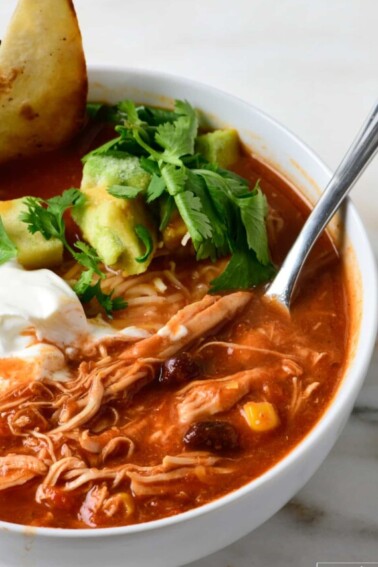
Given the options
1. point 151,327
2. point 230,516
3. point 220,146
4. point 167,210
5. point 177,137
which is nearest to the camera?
point 230,516

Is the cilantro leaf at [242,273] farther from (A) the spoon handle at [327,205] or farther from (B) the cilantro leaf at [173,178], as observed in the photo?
(B) the cilantro leaf at [173,178]

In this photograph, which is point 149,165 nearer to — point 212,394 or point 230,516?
point 212,394

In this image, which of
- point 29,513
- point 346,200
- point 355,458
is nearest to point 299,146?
point 346,200

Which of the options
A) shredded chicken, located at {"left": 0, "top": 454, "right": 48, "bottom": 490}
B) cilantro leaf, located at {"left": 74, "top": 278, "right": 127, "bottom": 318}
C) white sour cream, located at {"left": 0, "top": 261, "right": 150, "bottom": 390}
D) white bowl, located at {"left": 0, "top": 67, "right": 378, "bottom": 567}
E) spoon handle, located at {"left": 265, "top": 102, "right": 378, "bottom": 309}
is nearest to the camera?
white bowl, located at {"left": 0, "top": 67, "right": 378, "bottom": 567}

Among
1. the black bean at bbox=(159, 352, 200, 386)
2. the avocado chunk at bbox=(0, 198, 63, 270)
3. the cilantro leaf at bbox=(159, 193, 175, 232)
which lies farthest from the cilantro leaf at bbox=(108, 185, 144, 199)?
the black bean at bbox=(159, 352, 200, 386)

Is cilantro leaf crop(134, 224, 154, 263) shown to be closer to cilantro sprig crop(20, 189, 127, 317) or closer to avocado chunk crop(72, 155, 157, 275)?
avocado chunk crop(72, 155, 157, 275)

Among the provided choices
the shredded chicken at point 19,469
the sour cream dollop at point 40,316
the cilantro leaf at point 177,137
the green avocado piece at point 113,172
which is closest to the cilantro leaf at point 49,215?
the green avocado piece at point 113,172

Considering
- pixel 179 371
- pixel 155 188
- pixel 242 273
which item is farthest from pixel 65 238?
pixel 179 371

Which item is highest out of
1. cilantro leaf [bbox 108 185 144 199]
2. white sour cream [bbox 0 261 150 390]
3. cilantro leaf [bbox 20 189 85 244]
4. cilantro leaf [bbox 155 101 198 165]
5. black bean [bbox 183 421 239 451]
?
cilantro leaf [bbox 155 101 198 165]
